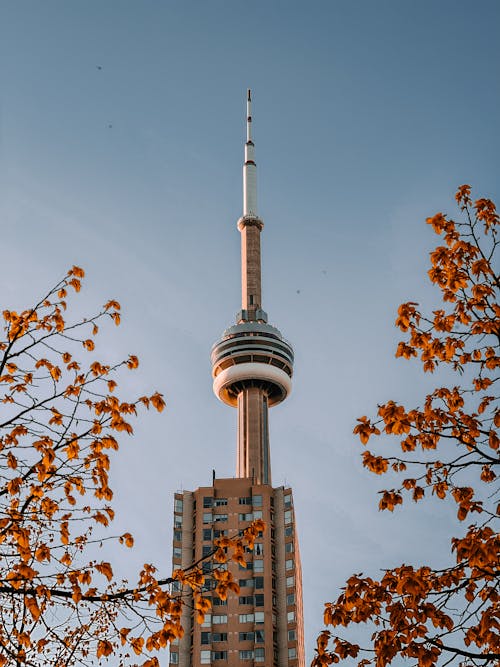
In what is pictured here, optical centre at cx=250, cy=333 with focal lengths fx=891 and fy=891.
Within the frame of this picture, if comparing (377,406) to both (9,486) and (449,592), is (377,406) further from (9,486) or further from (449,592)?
(9,486)

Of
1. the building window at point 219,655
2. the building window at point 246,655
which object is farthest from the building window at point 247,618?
the building window at point 219,655

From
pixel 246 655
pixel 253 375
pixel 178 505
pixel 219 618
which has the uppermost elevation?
pixel 253 375

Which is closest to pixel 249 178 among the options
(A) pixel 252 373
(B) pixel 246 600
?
(A) pixel 252 373

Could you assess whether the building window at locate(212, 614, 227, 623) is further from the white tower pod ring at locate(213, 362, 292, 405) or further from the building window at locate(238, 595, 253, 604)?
the white tower pod ring at locate(213, 362, 292, 405)

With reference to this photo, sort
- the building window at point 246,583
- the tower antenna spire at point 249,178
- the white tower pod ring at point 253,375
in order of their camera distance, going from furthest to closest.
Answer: the tower antenna spire at point 249,178
the white tower pod ring at point 253,375
the building window at point 246,583

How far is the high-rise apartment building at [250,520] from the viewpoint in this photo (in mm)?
106938

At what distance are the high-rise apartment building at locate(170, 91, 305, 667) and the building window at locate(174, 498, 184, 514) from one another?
14 cm

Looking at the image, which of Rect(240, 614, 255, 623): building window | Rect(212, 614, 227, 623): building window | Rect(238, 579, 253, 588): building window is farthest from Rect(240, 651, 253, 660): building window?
Rect(238, 579, 253, 588): building window

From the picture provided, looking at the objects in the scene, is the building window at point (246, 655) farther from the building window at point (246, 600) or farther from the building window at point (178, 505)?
the building window at point (178, 505)

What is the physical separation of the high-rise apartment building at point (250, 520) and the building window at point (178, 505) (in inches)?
5.4

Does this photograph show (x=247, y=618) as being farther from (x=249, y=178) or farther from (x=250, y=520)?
(x=249, y=178)

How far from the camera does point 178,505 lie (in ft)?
398

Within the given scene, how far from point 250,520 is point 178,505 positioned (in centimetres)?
1012

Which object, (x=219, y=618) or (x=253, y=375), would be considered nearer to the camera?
(x=219, y=618)
